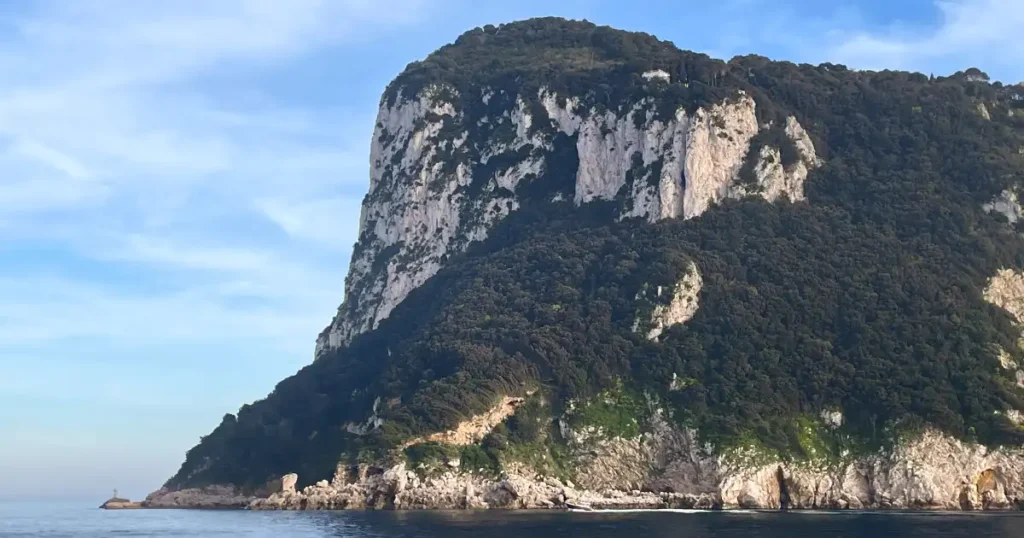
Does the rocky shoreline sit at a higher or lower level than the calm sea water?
higher

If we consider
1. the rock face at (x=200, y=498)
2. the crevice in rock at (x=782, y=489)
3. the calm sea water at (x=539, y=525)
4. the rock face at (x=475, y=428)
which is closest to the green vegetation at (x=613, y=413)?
the rock face at (x=475, y=428)

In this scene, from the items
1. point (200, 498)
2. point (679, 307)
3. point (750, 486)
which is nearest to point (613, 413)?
point (750, 486)

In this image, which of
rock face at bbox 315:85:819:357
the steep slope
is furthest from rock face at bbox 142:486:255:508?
rock face at bbox 315:85:819:357

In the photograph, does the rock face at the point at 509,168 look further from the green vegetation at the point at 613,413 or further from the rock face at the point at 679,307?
the green vegetation at the point at 613,413

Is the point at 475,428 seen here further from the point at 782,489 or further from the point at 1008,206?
the point at 1008,206

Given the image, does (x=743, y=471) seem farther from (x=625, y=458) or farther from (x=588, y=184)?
(x=588, y=184)

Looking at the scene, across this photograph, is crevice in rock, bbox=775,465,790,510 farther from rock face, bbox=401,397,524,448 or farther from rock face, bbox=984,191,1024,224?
rock face, bbox=984,191,1024,224

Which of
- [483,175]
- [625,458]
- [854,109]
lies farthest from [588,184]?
[625,458]
